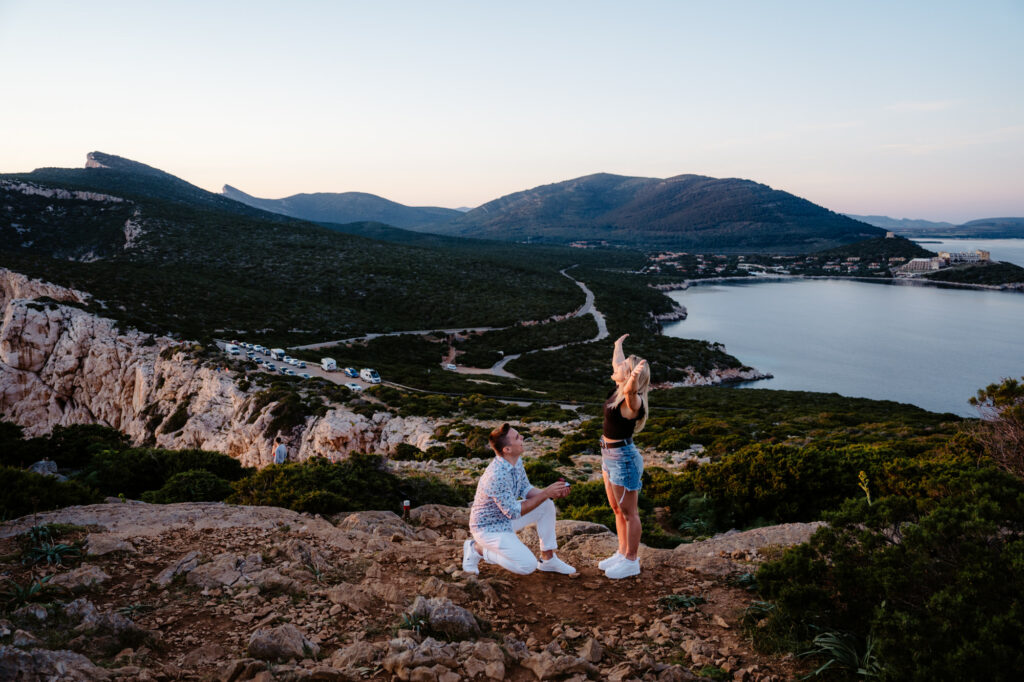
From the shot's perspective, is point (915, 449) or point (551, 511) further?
point (915, 449)

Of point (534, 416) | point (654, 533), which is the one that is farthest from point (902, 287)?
point (654, 533)

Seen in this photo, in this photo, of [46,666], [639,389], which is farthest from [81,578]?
[639,389]

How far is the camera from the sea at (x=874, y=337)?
54.9 m

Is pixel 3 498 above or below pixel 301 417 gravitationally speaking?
above

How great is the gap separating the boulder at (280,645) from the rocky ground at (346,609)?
1 centimetres

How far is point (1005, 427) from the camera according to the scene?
27.2 ft

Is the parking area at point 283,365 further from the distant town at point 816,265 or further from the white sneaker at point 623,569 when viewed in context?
the distant town at point 816,265

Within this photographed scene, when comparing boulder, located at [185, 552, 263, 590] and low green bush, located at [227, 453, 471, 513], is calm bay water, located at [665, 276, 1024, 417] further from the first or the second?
boulder, located at [185, 552, 263, 590]

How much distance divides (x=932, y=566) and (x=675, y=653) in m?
2.04

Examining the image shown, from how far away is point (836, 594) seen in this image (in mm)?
4289

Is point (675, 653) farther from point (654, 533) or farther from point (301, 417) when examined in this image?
point (301, 417)

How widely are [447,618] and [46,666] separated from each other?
2781mm

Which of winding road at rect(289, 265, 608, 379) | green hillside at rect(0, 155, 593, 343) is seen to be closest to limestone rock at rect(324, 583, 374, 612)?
winding road at rect(289, 265, 608, 379)

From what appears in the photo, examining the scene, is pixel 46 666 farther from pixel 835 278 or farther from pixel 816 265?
pixel 816 265
